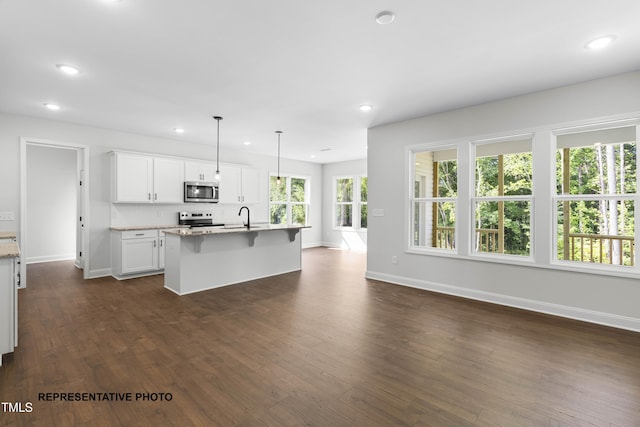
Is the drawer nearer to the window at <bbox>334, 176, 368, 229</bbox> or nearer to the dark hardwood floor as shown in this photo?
the dark hardwood floor

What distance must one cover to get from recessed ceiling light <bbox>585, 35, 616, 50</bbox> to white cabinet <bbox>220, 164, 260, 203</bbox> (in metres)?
6.24

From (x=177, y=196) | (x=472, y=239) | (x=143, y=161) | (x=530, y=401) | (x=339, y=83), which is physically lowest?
(x=530, y=401)

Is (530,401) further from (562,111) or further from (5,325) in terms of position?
(5,325)

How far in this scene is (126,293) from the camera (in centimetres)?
443

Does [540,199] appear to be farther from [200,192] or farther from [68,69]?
[200,192]

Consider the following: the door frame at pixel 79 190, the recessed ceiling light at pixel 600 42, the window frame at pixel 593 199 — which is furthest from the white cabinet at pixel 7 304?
the window frame at pixel 593 199

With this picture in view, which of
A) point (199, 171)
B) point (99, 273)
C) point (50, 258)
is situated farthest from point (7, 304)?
point (50, 258)

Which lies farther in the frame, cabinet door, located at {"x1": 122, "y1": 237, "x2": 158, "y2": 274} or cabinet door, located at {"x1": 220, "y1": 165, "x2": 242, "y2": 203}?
cabinet door, located at {"x1": 220, "y1": 165, "x2": 242, "y2": 203}

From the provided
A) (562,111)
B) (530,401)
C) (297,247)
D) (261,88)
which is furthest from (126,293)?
(562,111)

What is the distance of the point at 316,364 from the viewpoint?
8.04 feet

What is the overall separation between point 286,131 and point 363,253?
13.7 ft

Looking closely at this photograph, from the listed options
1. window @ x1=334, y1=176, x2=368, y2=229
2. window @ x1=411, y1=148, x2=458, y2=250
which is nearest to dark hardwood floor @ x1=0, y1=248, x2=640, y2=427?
window @ x1=411, y1=148, x2=458, y2=250

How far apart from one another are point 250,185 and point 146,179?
2.38 metres

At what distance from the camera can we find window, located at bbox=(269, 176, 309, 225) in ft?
28.8
